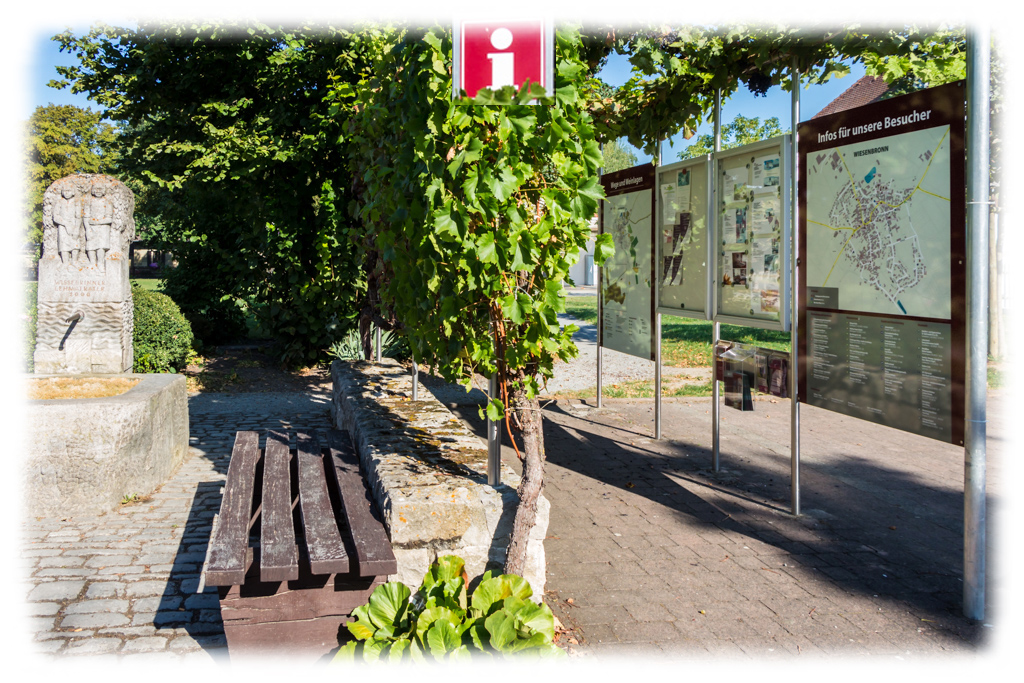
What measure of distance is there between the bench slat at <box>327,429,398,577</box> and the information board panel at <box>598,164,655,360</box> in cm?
354

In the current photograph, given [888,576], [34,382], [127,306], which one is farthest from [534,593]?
[127,306]

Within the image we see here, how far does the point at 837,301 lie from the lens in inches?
186

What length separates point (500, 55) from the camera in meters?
3.04

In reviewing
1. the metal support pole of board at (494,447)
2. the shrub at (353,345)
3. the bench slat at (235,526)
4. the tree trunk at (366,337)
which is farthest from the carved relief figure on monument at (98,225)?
the metal support pole of board at (494,447)

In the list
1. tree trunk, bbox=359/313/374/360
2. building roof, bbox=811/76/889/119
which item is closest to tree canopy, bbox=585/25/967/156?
tree trunk, bbox=359/313/374/360

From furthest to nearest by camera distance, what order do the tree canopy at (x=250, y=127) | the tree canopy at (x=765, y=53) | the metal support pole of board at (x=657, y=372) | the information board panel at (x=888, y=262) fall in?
the tree canopy at (x=250, y=127) < the metal support pole of board at (x=657, y=372) < the tree canopy at (x=765, y=53) < the information board panel at (x=888, y=262)

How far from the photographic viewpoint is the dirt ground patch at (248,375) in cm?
1071

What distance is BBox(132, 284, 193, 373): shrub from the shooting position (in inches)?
408

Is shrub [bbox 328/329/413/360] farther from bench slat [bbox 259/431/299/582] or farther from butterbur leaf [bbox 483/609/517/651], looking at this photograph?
butterbur leaf [bbox 483/609/517/651]

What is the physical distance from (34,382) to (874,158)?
6.50m

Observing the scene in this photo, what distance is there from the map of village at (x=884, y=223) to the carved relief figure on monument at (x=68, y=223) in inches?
247

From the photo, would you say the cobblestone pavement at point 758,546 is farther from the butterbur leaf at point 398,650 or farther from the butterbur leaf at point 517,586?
the butterbur leaf at point 398,650

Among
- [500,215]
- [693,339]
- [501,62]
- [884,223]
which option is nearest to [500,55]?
[501,62]

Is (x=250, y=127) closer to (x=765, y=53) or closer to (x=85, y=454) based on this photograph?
(x=85, y=454)
